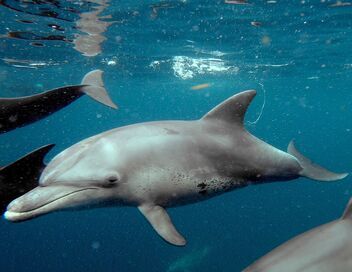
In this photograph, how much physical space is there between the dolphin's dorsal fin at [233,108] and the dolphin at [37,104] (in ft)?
5.92

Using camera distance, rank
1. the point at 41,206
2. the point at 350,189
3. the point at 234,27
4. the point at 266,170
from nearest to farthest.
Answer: the point at 41,206 → the point at 266,170 → the point at 234,27 → the point at 350,189

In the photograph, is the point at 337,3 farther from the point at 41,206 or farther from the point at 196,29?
the point at 41,206

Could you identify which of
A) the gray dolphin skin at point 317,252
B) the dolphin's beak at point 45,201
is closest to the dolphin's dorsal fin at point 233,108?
the dolphin's beak at point 45,201

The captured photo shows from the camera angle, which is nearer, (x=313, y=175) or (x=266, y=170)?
(x=266, y=170)

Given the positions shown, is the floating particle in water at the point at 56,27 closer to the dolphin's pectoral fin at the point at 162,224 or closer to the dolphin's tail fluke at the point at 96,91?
the dolphin's tail fluke at the point at 96,91

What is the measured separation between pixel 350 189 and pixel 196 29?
27752 mm

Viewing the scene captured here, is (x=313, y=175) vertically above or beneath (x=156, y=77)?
above

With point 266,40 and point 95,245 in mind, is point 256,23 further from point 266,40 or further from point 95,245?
point 95,245

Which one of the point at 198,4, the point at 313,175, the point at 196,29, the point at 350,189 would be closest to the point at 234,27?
the point at 196,29

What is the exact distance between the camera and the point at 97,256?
26.8 meters

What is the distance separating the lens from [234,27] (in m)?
20.3

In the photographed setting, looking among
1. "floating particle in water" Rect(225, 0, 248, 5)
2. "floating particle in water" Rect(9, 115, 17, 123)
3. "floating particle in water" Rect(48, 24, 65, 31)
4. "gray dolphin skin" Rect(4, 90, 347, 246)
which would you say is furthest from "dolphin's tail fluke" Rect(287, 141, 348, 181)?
"floating particle in water" Rect(48, 24, 65, 31)

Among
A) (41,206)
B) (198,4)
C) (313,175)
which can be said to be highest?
A: (198,4)

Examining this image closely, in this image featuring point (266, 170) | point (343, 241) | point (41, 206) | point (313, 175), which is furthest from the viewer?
point (313, 175)
